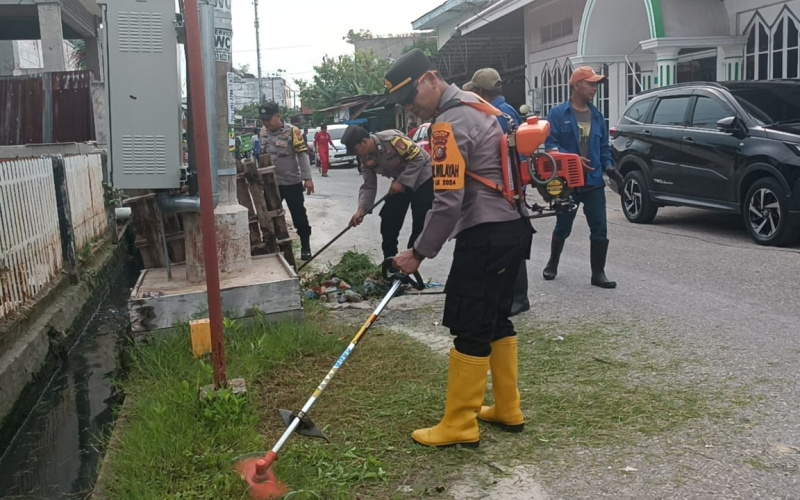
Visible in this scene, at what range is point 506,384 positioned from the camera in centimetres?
391

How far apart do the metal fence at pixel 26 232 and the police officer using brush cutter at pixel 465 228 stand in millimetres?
3462

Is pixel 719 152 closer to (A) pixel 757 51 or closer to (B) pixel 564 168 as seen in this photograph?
(A) pixel 757 51

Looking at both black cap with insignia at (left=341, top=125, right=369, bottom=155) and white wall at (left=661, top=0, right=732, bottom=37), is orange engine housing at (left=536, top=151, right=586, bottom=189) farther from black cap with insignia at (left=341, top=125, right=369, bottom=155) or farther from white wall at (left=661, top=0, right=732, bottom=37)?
white wall at (left=661, top=0, right=732, bottom=37)

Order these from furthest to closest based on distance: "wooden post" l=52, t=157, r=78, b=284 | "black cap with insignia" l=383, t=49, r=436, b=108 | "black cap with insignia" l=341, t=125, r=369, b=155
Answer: "wooden post" l=52, t=157, r=78, b=284 → "black cap with insignia" l=341, t=125, r=369, b=155 → "black cap with insignia" l=383, t=49, r=436, b=108

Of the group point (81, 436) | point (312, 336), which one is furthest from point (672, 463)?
point (81, 436)

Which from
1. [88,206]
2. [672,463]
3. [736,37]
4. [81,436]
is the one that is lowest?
[81,436]

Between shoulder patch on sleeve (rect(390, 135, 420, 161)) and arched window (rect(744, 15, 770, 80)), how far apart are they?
372 inches

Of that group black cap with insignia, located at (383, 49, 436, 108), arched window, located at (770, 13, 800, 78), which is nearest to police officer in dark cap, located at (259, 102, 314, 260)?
black cap with insignia, located at (383, 49, 436, 108)

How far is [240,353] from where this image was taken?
17.3 feet

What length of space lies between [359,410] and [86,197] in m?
6.26

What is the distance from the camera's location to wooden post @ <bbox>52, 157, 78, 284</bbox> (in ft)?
25.5

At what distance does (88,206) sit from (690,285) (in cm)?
671

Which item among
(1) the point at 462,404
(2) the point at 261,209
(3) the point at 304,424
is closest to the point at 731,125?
(2) the point at 261,209

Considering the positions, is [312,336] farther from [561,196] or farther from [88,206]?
[88,206]
